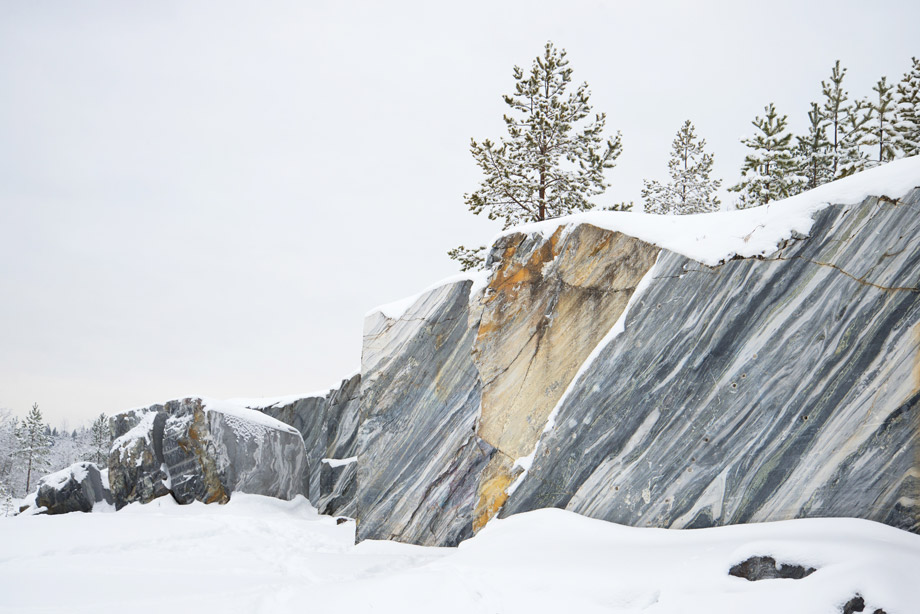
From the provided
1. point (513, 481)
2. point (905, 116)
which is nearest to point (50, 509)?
point (513, 481)

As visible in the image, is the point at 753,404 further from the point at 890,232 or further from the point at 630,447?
the point at 890,232

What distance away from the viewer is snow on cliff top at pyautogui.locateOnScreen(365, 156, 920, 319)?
16.0ft

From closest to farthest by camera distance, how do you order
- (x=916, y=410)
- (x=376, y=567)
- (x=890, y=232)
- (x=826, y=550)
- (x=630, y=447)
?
(x=826, y=550) → (x=916, y=410) → (x=890, y=232) → (x=630, y=447) → (x=376, y=567)

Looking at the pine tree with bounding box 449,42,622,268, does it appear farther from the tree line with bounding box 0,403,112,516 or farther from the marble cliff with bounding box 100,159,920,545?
the tree line with bounding box 0,403,112,516

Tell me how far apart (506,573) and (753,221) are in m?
4.16

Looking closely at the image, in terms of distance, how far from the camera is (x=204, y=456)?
12531 millimetres

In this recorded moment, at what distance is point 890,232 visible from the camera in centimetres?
470

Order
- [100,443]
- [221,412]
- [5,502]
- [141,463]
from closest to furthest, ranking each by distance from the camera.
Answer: [221,412], [141,463], [5,502], [100,443]

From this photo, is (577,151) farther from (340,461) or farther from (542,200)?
(340,461)

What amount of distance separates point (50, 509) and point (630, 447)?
604 inches

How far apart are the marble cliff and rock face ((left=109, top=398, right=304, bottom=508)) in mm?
4729

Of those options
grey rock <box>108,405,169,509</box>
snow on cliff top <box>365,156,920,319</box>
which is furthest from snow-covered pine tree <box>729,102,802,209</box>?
grey rock <box>108,405,169,509</box>

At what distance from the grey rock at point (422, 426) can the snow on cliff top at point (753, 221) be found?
2973mm

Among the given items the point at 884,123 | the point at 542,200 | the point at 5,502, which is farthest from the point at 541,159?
the point at 5,502
